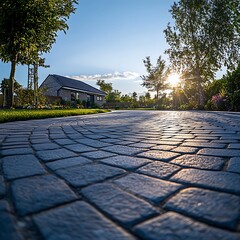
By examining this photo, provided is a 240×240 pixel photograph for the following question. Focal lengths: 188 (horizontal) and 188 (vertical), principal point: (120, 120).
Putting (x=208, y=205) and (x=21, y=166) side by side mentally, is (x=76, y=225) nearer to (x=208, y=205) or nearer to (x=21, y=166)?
(x=208, y=205)

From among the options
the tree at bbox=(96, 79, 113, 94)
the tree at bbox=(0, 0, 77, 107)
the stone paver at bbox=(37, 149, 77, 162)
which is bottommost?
the stone paver at bbox=(37, 149, 77, 162)

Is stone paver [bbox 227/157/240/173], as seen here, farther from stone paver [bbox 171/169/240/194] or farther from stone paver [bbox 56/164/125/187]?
stone paver [bbox 56/164/125/187]

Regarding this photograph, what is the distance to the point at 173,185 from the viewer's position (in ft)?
3.20

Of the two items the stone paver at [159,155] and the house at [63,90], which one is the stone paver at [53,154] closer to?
the stone paver at [159,155]

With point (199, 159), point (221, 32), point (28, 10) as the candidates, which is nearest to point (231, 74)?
point (221, 32)

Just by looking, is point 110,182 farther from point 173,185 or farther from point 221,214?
point 221,214

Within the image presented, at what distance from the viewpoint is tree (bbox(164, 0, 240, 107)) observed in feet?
49.3

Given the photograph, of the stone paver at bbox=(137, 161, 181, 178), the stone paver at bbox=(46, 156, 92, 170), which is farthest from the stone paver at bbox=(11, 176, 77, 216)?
the stone paver at bbox=(137, 161, 181, 178)

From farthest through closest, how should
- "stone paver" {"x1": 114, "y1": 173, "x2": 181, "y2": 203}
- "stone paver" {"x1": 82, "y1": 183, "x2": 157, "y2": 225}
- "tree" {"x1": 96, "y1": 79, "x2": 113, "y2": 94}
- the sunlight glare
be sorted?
"tree" {"x1": 96, "y1": 79, "x2": 113, "y2": 94}
the sunlight glare
"stone paver" {"x1": 114, "y1": 173, "x2": 181, "y2": 203}
"stone paver" {"x1": 82, "y1": 183, "x2": 157, "y2": 225}

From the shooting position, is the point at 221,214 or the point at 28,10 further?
the point at 28,10

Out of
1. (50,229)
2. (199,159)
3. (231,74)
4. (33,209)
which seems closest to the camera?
(50,229)

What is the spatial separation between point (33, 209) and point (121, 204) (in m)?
0.36

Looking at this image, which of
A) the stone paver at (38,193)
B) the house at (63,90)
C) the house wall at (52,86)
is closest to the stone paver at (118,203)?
the stone paver at (38,193)

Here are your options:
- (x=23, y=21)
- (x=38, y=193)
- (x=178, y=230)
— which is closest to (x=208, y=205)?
(x=178, y=230)
